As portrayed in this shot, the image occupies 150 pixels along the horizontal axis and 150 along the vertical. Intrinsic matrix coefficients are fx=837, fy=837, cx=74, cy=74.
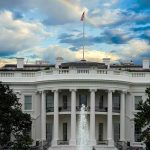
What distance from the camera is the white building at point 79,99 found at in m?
93.9

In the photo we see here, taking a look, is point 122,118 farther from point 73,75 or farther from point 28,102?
point 28,102

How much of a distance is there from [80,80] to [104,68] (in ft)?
16.9

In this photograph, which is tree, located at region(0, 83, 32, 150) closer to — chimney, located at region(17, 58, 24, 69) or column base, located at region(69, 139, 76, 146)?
column base, located at region(69, 139, 76, 146)

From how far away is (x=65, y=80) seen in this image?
308 ft

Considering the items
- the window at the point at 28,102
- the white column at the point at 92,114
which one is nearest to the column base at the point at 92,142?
the white column at the point at 92,114

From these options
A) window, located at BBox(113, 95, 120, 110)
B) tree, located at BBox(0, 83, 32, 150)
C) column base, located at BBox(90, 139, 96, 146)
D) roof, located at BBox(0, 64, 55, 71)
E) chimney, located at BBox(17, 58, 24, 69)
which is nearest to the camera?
tree, located at BBox(0, 83, 32, 150)

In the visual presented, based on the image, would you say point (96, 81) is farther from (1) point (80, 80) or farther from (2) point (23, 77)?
(2) point (23, 77)

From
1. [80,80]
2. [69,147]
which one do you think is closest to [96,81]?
[80,80]

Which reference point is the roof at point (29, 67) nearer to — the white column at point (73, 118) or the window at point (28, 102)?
the window at point (28, 102)

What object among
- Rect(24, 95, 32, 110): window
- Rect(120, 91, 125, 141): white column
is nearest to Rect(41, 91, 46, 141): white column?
Rect(24, 95, 32, 110): window

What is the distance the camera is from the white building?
93.9 m

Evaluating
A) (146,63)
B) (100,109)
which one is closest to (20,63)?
(100,109)

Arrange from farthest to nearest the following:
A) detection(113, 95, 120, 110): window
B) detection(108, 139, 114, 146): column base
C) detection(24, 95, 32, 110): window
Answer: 1. detection(24, 95, 32, 110): window
2. detection(113, 95, 120, 110): window
3. detection(108, 139, 114, 146): column base

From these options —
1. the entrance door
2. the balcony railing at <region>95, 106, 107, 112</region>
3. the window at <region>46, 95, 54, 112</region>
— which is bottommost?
the entrance door
